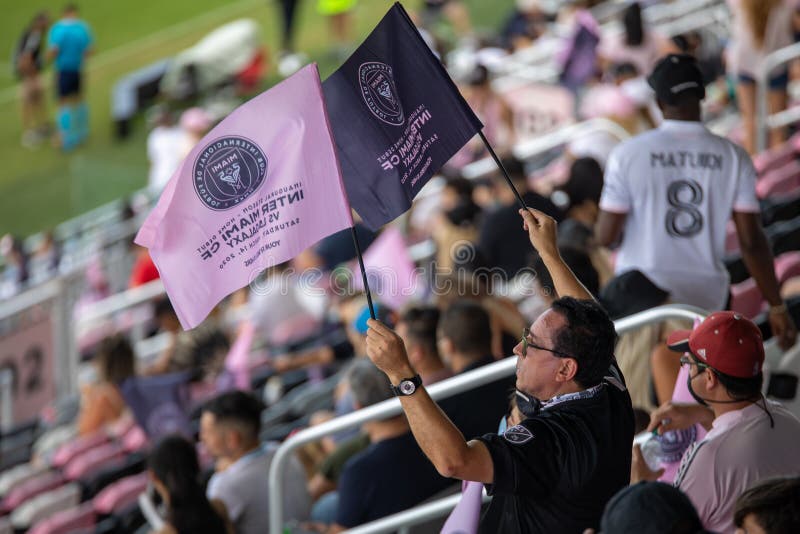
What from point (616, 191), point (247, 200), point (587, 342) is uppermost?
point (247, 200)

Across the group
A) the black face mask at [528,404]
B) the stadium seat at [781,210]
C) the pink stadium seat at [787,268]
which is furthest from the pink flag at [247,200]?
the stadium seat at [781,210]

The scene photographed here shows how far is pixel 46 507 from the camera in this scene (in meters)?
7.52

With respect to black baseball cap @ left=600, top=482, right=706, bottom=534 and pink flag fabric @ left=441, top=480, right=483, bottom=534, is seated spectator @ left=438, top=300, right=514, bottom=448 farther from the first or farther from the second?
black baseball cap @ left=600, top=482, right=706, bottom=534

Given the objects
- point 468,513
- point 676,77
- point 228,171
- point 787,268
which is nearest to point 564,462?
point 468,513

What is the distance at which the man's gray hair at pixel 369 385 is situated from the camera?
5.45 meters

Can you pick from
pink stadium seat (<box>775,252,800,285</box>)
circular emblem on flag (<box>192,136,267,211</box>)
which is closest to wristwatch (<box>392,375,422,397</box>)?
circular emblem on flag (<box>192,136,267,211</box>)

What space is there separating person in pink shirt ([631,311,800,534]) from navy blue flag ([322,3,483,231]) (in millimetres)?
1058

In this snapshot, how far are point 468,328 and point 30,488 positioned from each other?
3.80 m

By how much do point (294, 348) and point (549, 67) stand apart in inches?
223

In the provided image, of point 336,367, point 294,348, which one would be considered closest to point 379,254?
point 336,367

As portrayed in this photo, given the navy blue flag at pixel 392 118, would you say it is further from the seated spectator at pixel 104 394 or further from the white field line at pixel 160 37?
the white field line at pixel 160 37

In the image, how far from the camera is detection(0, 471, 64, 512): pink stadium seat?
7.95 meters

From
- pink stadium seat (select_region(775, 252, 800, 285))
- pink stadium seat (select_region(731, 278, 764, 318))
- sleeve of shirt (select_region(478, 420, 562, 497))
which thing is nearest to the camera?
sleeve of shirt (select_region(478, 420, 562, 497))

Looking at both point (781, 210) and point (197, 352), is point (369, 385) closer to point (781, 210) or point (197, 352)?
point (781, 210)
